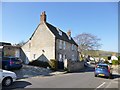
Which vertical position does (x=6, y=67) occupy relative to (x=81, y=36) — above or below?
below

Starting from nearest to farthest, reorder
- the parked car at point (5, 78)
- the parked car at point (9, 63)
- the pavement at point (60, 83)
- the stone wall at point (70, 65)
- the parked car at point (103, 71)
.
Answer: the parked car at point (5, 78), the pavement at point (60, 83), the parked car at point (9, 63), the parked car at point (103, 71), the stone wall at point (70, 65)

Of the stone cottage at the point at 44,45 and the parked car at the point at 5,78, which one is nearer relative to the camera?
the parked car at the point at 5,78

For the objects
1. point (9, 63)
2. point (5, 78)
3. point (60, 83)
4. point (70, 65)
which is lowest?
point (60, 83)

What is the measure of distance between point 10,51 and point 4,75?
83.1 feet

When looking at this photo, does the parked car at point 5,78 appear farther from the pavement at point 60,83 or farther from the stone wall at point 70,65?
the stone wall at point 70,65

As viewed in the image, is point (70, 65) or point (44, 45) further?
point (44, 45)

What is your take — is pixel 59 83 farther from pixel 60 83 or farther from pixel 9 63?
pixel 9 63

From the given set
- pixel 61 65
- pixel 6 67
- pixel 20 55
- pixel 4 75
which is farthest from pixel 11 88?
pixel 20 55

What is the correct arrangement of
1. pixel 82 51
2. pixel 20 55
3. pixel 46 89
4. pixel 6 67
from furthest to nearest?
pixel 82 51 → pixel 20 55 → pixel 6 67 → pixel 46 89

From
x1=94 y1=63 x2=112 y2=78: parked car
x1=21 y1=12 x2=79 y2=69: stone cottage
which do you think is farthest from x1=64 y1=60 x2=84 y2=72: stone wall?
x1=94 y1=63 x2=112 y2=78: parked car

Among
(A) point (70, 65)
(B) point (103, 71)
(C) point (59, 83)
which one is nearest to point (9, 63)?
(C) point (59, 83)

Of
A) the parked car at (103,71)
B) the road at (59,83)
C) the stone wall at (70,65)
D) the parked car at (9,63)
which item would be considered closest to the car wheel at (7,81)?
the road at (59,83)

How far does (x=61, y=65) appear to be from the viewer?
93.1 feet

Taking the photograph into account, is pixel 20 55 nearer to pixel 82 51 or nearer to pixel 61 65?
pixel 61 65
